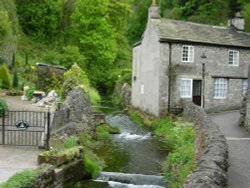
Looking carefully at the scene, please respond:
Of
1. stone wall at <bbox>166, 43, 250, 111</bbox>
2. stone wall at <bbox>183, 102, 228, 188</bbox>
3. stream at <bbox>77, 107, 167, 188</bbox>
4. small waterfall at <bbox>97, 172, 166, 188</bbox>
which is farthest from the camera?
stone wall at <bbox>166, 43, 250, 111</bbox>

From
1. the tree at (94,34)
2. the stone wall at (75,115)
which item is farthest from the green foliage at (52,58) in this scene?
the stone wall at (75,115)

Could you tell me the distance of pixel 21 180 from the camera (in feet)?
38.9

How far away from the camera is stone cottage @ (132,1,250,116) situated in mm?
31344

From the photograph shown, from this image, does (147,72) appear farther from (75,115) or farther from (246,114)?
(75,115)

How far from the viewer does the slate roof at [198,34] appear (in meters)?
31.5

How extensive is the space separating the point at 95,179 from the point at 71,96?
681 centimetres

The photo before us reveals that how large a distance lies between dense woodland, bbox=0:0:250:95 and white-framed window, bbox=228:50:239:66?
16.0 meters

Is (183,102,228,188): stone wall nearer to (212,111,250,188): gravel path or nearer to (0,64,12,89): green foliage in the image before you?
(212,111,250,188): gravel path

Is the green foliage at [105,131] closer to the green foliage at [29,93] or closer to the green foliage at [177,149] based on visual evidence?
the green foliage at [177,149]

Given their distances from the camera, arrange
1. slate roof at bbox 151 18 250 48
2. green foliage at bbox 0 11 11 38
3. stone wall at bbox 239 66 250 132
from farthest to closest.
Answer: green foliage at bbox 0 11 11 38
slate roof at bbox 151 18 250 48
stone wall at bbox 239 66 250 132

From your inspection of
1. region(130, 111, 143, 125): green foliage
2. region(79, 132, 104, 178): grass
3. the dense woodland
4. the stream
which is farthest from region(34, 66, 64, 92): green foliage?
the dense woodland

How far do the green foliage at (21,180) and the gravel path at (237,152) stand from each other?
5.67 metres

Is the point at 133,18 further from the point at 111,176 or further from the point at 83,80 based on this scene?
the point at 111,176

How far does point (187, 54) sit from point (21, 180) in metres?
22.6
